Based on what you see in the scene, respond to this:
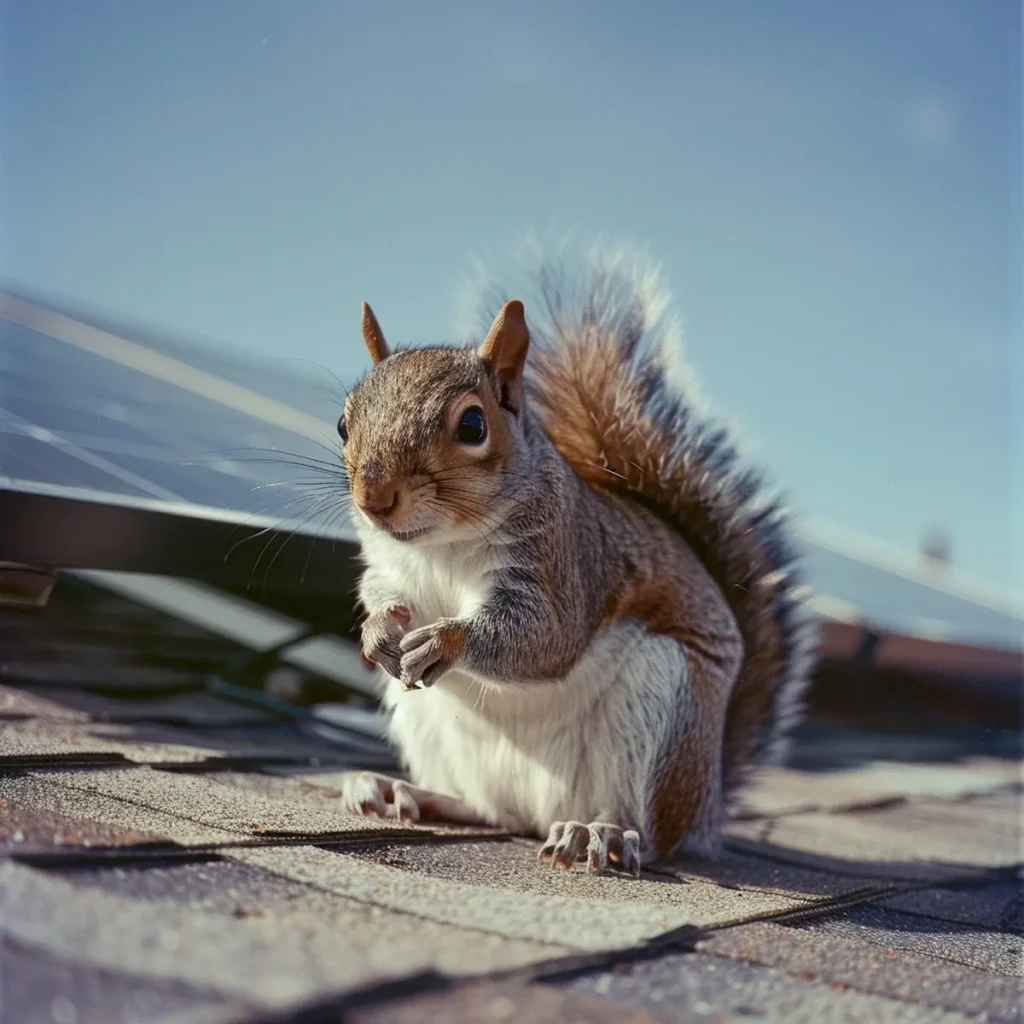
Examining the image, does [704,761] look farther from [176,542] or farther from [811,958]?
[176,542]

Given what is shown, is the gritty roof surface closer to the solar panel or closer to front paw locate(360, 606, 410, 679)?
front paw locate(360, 606, 410, 679)

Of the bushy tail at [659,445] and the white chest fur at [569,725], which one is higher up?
the bushy tail at [659,445]

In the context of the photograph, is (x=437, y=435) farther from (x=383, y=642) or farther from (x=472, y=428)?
(x=383, y=642)

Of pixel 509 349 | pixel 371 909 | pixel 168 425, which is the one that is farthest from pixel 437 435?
pixel 168 425

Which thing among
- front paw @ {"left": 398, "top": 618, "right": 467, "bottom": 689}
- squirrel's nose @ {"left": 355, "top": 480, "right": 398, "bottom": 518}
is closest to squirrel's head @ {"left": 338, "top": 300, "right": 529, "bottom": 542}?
squirrel's nose @ {"left": 355, "top": 480, "right": 398, "bottom": 518}

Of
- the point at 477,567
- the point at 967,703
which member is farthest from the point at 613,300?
the point at 967,703

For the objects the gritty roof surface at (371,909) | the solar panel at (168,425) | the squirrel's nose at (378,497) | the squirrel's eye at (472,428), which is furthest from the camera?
the solar panel at (168,425)

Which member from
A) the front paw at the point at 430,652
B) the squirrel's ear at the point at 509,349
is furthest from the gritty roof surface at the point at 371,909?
the squirrel's ear at the point at 509,349

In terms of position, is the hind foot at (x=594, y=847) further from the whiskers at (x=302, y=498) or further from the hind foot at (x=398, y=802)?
the whiskers at (x=302, y=498)
